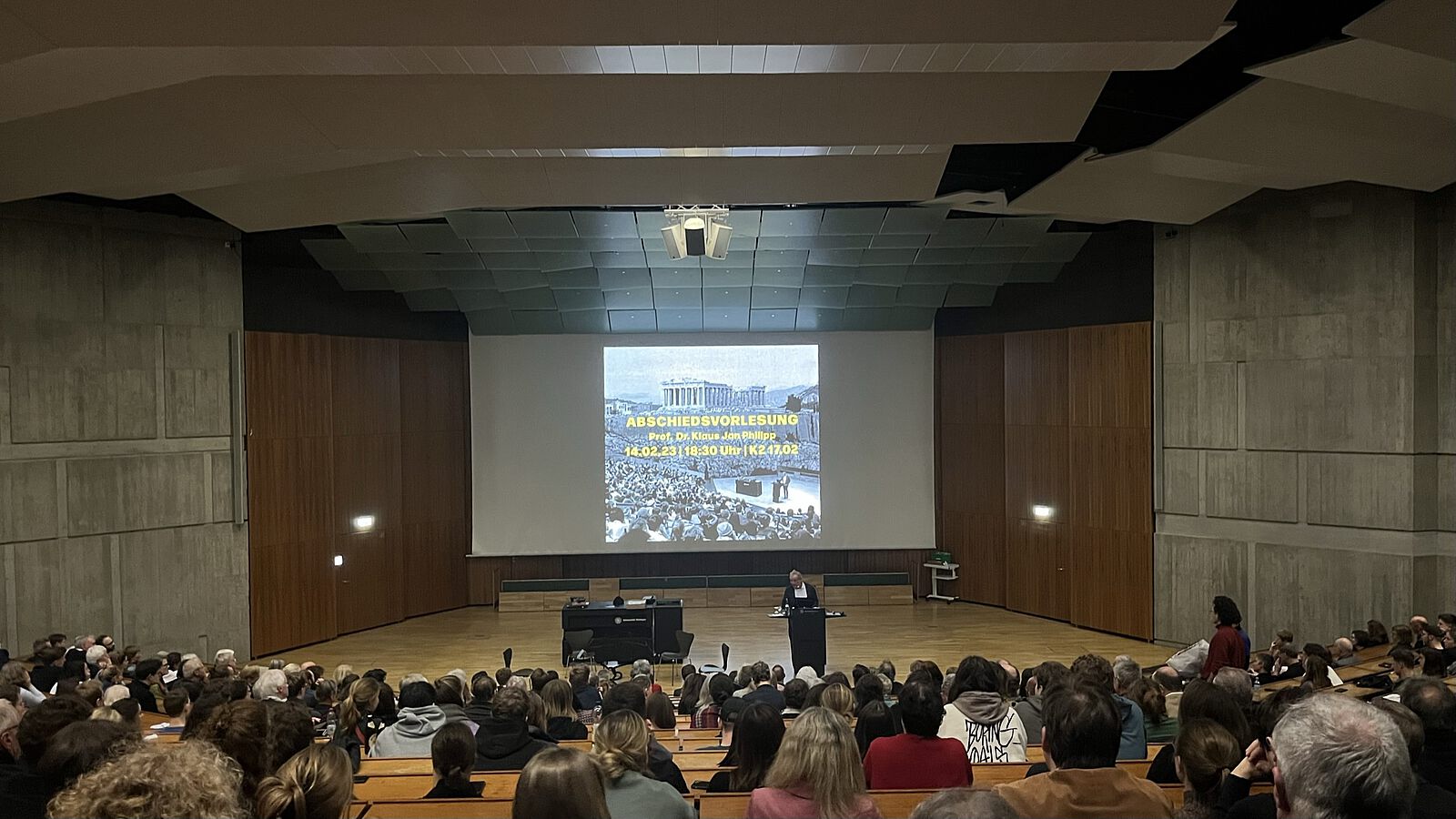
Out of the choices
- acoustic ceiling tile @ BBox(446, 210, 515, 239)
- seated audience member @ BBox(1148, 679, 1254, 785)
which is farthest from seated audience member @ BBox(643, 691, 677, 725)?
acoustic ceiling tile @ BBox(446, 210, 515, 239)

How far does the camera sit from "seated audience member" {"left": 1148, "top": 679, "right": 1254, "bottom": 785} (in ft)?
11.9

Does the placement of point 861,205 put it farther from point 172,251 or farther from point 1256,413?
point 172,251

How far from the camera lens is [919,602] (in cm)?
1653

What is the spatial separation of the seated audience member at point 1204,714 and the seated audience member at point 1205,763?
0.55m

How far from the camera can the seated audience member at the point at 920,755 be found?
383 centimetres

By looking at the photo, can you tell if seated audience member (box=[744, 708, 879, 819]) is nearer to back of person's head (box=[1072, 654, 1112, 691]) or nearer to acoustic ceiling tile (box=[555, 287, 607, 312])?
back of person's head (box=[1072, 654, 1112, 691])

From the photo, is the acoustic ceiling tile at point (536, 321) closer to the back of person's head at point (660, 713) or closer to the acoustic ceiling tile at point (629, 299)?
the acoustic ceiling tile at point (629, 299)

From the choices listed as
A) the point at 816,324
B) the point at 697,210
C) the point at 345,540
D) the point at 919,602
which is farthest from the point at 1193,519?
the point at 345,540

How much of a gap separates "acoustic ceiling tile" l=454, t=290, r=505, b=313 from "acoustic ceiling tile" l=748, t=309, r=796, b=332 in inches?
148

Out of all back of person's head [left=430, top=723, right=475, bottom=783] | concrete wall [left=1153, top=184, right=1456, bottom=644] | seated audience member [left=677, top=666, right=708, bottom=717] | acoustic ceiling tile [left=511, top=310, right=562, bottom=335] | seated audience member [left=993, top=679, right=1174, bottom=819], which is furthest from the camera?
acoustic ceiling tile [left=511, top=310, right=562, bottom=335]

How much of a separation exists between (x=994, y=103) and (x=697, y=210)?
4395 mm

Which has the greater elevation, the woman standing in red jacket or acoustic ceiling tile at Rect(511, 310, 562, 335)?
acoustic ceiling tile at Rect(511, 310, 562, 335)

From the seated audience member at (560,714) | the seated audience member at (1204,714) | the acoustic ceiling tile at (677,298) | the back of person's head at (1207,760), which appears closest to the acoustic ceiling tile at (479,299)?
the acoustic ceiling tile at (677,298)

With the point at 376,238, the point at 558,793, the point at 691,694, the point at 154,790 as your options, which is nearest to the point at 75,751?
the point at 154,790
